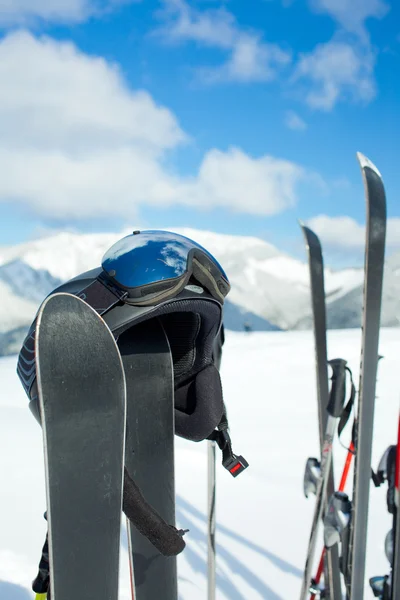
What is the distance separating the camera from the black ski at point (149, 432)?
166cm

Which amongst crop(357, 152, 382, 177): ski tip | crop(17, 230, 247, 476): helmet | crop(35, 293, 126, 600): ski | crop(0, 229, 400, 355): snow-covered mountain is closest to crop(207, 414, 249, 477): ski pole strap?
crop(17, 230, 247, 476): helmet

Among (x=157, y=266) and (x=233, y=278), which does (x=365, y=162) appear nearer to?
(x=157, y=266)

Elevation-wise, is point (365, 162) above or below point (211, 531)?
above

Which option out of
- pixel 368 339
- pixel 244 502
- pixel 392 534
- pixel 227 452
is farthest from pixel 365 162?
pixel 244 502

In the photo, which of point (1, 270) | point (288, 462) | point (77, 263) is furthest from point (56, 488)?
point (77, 263)

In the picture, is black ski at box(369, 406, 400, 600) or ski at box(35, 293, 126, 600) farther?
black ski at box(369, 406, 400, 600)

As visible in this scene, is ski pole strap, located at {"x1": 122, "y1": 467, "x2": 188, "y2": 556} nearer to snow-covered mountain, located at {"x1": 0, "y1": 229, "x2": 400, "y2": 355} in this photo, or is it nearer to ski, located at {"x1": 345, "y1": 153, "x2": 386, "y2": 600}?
ski, located at {"x1": 345, "y1": 153, "x2": 386, "y2": 600}

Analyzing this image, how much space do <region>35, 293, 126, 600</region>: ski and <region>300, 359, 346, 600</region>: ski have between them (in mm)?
1479

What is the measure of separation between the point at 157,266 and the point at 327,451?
1.66m

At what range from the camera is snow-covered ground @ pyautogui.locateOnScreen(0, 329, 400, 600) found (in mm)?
2918

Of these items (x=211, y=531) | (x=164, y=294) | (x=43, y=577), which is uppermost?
(x=164, y=294)

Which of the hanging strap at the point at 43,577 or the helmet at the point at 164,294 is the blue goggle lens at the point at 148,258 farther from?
the hanging strap at the point at 43,577

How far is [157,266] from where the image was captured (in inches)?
51.8

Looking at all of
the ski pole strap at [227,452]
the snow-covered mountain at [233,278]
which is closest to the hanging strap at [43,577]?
the ski pole strap at [227,452]
